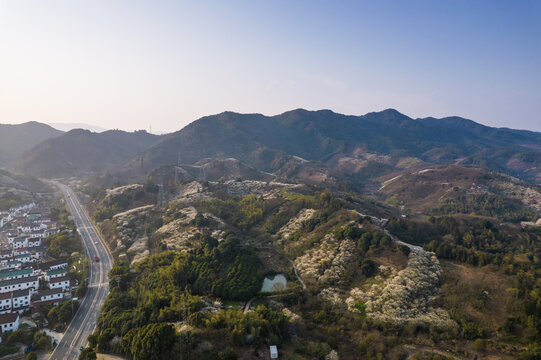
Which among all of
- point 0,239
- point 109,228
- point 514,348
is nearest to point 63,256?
point 109,228

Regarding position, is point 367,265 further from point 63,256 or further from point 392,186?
point 392,186

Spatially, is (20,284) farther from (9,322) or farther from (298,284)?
(298,284)

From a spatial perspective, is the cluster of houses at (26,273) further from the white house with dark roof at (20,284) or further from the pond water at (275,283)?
the pond water at (275,283)

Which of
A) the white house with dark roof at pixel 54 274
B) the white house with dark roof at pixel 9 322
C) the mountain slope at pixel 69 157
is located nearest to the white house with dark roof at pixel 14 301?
the white house with dark roof at pixel 9 322

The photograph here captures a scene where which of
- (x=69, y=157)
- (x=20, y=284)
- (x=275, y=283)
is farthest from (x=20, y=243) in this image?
(x=69, y=157)

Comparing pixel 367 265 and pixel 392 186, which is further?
pixel 392 186

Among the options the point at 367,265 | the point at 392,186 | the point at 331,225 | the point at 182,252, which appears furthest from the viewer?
the point at 392,186

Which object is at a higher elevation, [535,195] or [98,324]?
[535,195]
